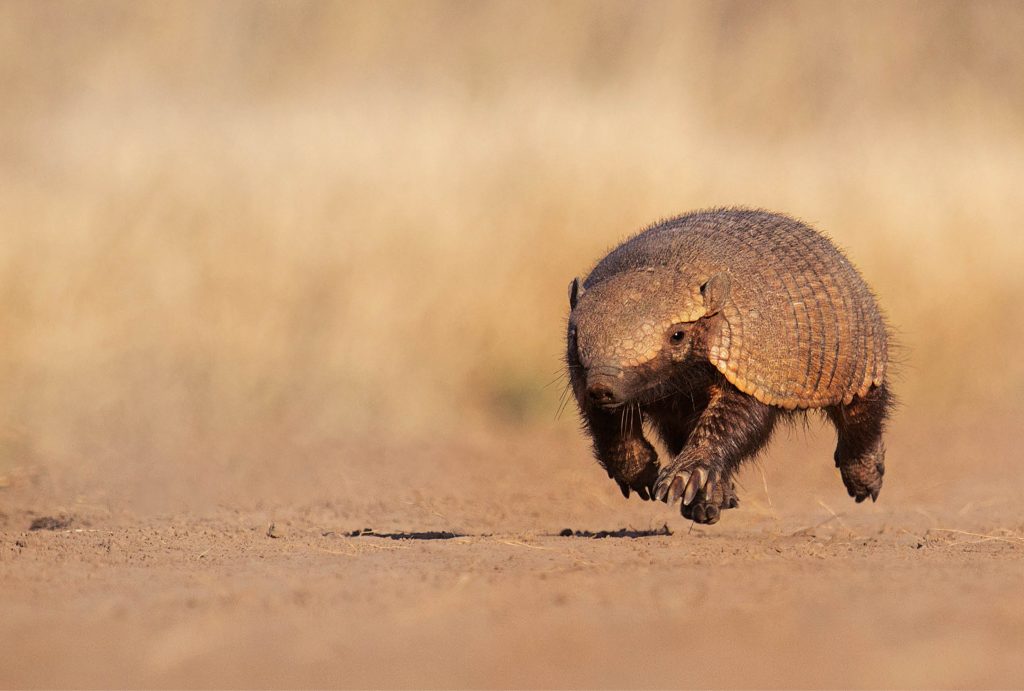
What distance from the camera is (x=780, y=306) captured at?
6668 mm

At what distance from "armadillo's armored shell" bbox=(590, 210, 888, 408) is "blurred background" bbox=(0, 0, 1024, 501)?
127 inches

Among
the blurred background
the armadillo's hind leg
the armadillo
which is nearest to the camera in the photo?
the armadillo

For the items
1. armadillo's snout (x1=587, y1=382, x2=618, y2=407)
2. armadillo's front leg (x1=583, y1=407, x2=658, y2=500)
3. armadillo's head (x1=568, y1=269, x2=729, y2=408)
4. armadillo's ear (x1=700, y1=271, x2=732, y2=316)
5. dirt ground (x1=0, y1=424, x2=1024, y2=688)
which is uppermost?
armadillo's ear (x1=700, y1=271, x2=732, y2=316)

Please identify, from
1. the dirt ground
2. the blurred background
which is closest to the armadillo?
the dirt ground

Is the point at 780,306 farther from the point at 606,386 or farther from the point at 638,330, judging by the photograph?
the point at 606,386

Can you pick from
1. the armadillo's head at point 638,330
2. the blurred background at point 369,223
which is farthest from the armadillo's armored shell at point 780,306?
the blurred background at point 369,223

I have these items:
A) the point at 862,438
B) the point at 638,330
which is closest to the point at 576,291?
the point at 638,330

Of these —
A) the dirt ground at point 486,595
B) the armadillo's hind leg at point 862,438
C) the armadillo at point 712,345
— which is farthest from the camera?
the armadillo's hind leg at point 862,438

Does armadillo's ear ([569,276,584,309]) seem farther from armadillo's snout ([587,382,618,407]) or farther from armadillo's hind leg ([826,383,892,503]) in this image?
armadillo's hind leg ([826,383,892,503])

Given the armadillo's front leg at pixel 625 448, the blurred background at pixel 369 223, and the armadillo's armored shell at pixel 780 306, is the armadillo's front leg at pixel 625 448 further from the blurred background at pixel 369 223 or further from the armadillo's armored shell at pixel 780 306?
the blurred background at pixel 369 223

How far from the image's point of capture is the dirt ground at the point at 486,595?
147 inches

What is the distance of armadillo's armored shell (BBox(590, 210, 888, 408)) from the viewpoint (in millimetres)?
6539

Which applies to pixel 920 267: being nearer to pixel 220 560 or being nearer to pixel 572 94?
pixel 572 94

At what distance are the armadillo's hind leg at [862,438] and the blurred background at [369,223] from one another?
268 cm
